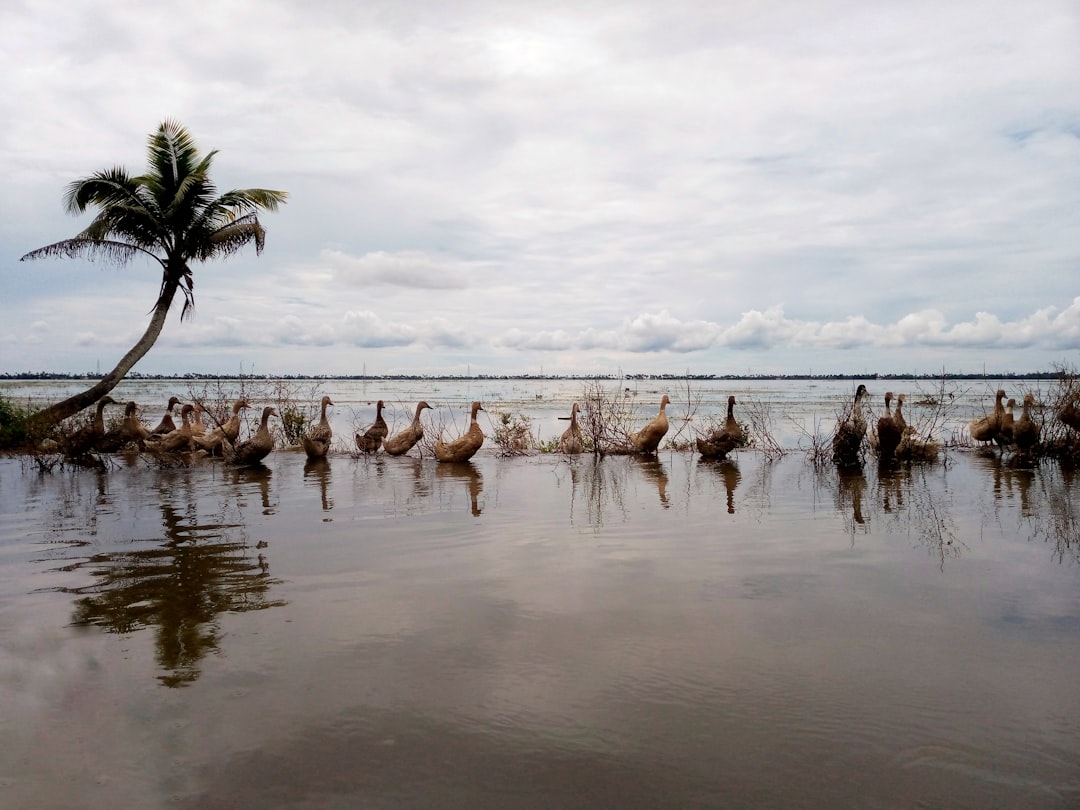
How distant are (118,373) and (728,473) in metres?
16.0

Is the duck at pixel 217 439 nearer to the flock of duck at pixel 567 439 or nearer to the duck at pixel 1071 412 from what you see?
the flock of duck at pixel 567 439

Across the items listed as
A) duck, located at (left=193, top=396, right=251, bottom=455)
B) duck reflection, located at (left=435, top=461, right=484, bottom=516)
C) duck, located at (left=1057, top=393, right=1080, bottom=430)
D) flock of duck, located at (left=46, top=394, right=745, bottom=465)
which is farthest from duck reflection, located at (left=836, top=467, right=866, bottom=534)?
duck, located at (left=193, top=396, right=251, bottom=455)

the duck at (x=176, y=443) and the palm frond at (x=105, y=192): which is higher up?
the palm frond at (x=105, y=192)

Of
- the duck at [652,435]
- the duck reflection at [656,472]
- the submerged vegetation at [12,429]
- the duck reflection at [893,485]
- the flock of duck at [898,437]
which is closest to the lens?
the duck reflection at [893,485]

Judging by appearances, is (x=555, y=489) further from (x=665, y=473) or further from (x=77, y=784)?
(x=77, y=784)

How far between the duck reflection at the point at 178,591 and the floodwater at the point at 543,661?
0.04 metres

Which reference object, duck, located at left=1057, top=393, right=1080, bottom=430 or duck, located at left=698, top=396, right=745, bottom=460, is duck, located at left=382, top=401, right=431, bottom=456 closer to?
duck, located at left=698, top=396, right=745, bottom=460

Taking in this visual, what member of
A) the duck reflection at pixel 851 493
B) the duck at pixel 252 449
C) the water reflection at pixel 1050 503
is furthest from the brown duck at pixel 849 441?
the duck at pixel 252 449

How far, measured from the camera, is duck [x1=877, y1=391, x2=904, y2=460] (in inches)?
552

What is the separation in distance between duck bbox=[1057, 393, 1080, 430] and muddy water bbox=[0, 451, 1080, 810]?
19.7 ft

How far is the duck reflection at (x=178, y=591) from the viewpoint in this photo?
4.78 meters

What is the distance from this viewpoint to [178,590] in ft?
19.4

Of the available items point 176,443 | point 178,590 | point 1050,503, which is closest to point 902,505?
point 1050,503

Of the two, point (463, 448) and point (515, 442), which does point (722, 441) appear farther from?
point (463, 448)
